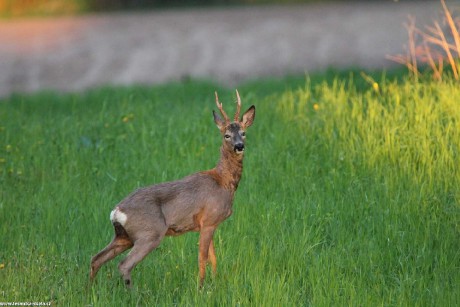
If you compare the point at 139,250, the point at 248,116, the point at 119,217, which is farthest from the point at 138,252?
the point at 248,116

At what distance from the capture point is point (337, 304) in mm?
7379

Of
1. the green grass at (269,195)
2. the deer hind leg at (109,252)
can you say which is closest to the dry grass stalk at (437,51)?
the green grass at (269,195)

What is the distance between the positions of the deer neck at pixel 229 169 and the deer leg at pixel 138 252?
2.35 feet

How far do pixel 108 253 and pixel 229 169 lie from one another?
3.44 ft

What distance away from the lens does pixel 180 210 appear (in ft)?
25.1

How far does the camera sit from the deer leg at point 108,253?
7.67 meters

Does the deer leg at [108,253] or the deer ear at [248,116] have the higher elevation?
the deer ear at [248,116]

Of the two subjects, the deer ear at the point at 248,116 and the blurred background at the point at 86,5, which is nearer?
the deer ear at the point at 248,116

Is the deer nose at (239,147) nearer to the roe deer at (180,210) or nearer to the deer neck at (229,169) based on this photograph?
the roe deer at (180,210)

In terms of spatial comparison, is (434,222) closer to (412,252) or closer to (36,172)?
(412,252)

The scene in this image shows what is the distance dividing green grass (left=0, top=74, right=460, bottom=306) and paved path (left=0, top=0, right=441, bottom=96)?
219 centimetres

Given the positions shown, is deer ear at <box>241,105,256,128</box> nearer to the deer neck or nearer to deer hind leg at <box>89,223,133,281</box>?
the deer neck

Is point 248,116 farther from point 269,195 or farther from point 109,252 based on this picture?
point 269,195

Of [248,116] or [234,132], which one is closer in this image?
[234,132]
